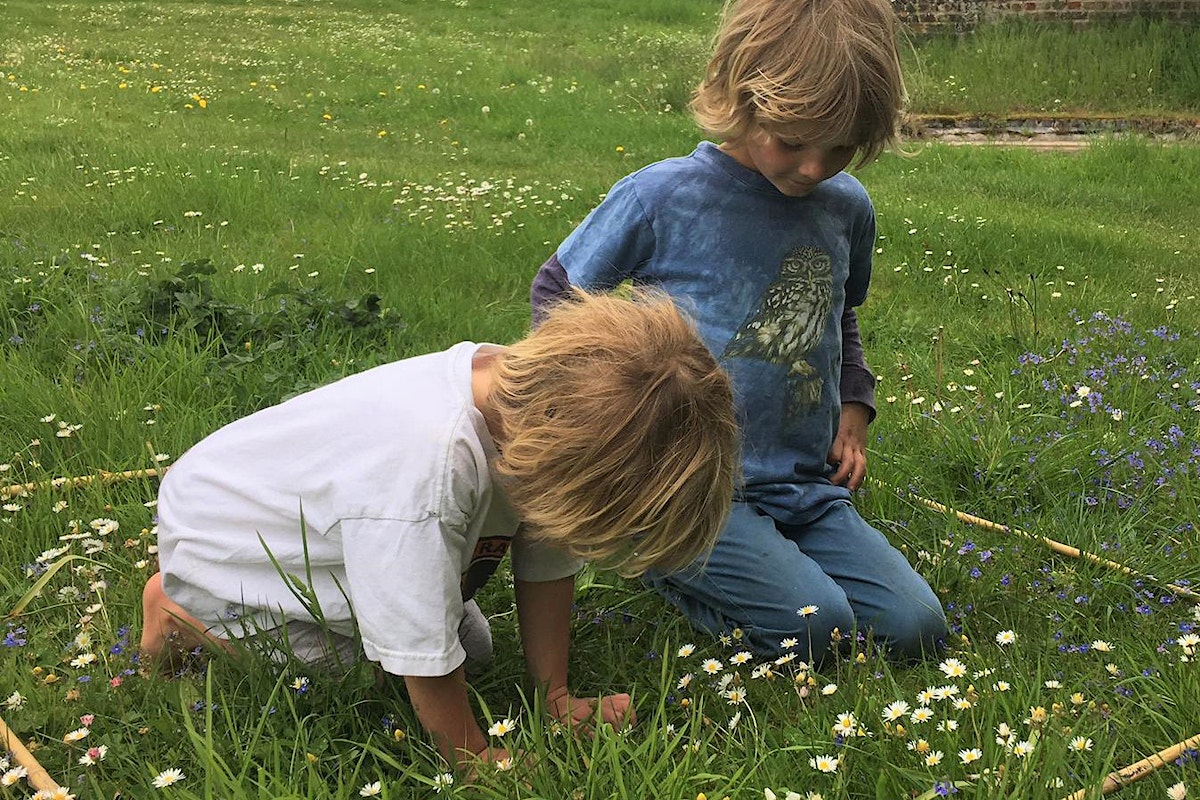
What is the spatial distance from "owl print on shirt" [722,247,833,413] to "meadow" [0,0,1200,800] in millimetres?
531

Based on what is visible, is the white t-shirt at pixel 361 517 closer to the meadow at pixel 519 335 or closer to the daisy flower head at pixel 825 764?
the meadow at pixel 519 335

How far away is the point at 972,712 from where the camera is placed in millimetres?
1835

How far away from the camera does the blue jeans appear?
2.38 metres

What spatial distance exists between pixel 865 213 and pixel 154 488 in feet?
6.32

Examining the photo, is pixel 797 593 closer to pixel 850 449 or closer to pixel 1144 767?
pixel 850 449

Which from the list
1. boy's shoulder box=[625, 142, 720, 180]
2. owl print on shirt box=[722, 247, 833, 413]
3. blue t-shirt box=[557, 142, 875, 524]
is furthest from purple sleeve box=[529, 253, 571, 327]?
owl print on shirt box=[722, 247, 833, 413]

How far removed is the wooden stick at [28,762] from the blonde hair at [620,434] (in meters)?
0.90

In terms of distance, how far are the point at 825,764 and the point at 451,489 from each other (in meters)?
0.72

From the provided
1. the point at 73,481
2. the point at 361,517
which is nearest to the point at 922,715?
the point at 361,517

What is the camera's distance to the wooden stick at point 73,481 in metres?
2.65

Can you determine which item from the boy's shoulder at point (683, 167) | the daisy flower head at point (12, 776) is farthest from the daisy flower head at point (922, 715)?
the daisy flower head at point (12, 776)

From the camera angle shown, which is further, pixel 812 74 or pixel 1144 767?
pixel 812 74

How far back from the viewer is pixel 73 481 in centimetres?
272

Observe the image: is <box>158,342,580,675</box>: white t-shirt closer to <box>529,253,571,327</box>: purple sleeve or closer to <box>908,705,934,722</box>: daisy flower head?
<box>529,253,571,327</box>: purple sleeve
